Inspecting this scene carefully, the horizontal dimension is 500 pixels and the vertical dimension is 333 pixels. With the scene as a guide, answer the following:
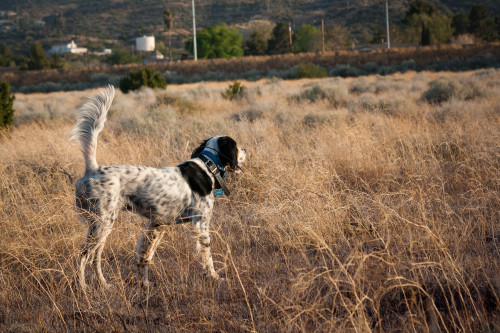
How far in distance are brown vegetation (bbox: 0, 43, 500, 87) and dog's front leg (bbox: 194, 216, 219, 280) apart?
125 ft

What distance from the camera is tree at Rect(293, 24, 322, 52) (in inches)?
2606

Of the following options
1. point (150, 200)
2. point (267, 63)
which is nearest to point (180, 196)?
point (150, 200)

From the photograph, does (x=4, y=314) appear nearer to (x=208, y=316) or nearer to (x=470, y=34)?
(x=208, y=316)

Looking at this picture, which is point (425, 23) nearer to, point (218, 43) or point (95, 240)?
point (218, 43)

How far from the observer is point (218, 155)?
3.87m

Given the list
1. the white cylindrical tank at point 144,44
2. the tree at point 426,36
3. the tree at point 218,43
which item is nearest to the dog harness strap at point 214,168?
the tree at point 426,36

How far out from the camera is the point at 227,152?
385cm

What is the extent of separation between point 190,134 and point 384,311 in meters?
6.47

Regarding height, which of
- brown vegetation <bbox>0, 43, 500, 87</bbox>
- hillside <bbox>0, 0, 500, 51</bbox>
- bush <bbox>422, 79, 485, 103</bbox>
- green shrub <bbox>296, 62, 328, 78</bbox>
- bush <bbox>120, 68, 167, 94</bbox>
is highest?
hillside <bbox>0, 0, 500, 51</bbox>

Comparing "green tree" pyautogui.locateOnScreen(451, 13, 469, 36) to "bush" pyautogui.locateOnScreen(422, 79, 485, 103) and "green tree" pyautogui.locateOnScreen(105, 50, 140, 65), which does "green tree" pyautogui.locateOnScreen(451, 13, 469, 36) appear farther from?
"green tree" pyautogui.locateOnScreen(105, 50, 140, 65)

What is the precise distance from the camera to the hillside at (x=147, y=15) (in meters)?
102

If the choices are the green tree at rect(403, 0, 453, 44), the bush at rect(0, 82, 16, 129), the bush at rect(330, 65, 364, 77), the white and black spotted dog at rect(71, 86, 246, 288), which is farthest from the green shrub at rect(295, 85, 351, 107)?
the green tree at rect(403, 0, 453, 44)

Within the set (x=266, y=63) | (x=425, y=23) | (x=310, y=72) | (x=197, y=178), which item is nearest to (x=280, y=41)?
(x=425, y=23)

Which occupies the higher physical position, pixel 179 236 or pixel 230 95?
pixel 230 95
